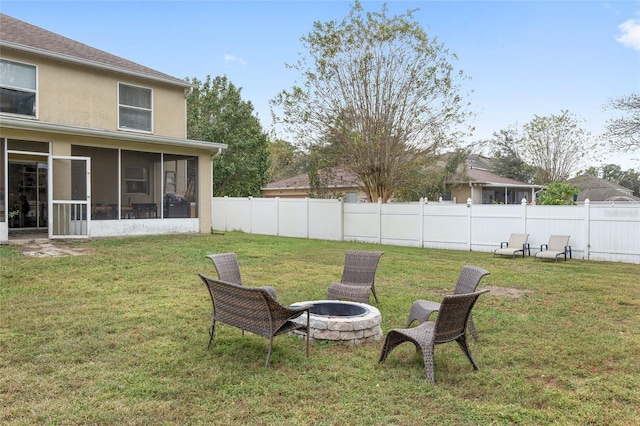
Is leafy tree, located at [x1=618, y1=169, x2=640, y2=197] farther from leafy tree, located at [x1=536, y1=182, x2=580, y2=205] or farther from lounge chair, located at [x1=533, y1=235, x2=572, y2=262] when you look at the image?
lounge chair, located at [x1=533, y1=235, x2=572, y2=262]

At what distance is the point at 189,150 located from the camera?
53.2 feet

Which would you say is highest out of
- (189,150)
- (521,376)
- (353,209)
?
(189,150)

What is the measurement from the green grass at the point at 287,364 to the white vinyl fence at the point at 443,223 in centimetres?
466

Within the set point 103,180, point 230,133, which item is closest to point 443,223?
point 103,180

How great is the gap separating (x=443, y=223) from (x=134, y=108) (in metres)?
11.7

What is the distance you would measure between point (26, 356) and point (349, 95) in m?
13.9

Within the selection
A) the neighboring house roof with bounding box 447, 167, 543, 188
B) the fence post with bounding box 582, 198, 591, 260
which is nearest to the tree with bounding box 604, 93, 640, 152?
the neighboring house roof with bounding box 447, 167, 543, 188

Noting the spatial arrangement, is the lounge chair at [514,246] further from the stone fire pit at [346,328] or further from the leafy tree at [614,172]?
the leafy tree at [614,172]

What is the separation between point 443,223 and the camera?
15578 mm

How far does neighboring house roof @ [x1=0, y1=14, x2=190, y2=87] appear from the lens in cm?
1359

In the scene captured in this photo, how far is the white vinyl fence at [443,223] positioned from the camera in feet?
41.3

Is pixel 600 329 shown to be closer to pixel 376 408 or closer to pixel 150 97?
pixel 376 408

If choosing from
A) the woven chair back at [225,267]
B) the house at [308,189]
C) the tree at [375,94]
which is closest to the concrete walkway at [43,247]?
the woven chair back at [225,267]

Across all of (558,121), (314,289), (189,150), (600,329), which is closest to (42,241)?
(189,150)
